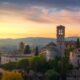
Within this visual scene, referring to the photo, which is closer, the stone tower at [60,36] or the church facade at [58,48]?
the church facade at [58,48]

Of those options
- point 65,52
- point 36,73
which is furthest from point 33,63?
point 65,52

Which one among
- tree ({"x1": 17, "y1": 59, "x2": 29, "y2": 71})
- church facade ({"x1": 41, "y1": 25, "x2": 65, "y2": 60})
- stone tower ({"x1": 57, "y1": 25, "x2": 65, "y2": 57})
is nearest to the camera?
tree ({"x1": 17, "y1": 59, "x2": 29, "y2": 71})

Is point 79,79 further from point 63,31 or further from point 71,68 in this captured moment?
Result: point 63,31

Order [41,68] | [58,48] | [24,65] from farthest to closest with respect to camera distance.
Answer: [58,48] < [24,65] < [41,68]

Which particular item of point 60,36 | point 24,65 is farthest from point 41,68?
point 60,36

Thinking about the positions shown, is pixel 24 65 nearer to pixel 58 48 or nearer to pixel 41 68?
pixel 41 68

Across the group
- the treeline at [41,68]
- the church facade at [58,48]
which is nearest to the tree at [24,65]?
the treeline at [41,68]

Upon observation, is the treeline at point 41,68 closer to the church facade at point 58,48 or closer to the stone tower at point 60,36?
the church facade at point 58,48

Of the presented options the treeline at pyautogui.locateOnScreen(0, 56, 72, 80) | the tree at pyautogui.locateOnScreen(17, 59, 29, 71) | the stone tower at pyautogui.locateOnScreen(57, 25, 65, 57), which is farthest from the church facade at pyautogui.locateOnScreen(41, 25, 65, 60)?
the treeline at pyautogui.locateOnScreen(0, 56, 72, 80)

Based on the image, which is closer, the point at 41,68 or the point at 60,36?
the point at 41,68

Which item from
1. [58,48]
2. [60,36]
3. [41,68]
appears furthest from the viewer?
[60,36]

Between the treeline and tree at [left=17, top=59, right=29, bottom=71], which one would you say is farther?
tree at [left=17, top=59, right=29, bottom=71]

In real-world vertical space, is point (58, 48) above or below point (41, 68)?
above

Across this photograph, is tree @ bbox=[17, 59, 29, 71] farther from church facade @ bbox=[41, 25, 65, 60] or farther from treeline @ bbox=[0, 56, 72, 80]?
church facade @ bbox=[41, 25, 65, 60]
